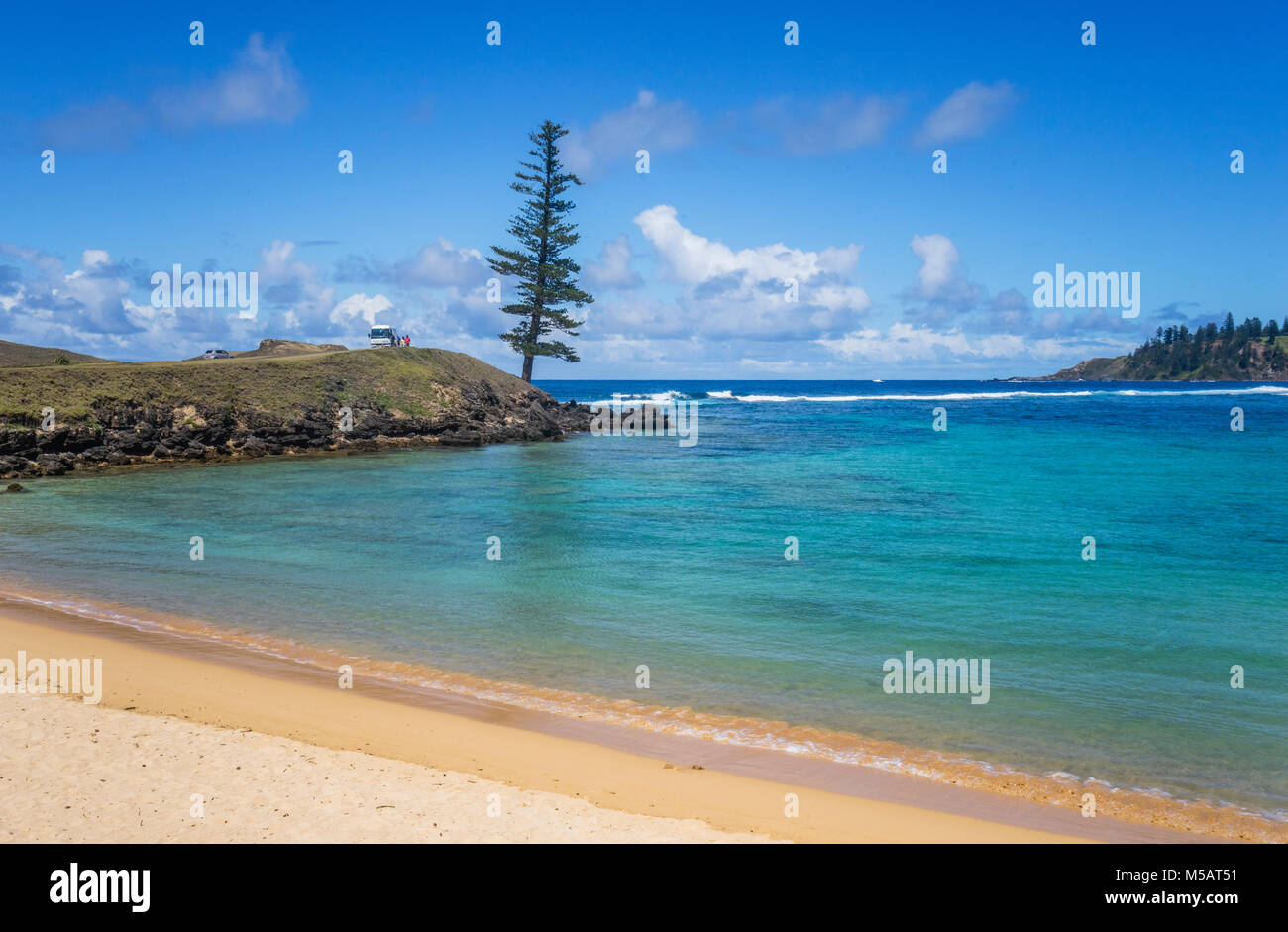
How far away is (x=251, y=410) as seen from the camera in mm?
38562

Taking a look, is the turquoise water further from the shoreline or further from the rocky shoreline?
the rocky shoreline

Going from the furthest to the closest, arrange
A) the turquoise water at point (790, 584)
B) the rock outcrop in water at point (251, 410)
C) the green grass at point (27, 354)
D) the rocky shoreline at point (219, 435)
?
the green grass at point (27, 354)
the rock outcrop in water at point (251, 410)
the rocky shoreline at point (219, 435)
the turquoise water at point (790, 584)

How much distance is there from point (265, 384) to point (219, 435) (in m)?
5.55

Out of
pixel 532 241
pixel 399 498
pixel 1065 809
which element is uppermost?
pixel 532 241

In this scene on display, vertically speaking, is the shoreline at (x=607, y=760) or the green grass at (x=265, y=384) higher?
the green grass at (x=265, y=384)

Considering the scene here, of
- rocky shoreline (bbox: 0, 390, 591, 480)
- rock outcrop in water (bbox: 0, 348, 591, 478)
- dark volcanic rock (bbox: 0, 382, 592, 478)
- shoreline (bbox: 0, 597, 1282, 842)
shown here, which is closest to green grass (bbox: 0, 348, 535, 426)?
rock outcrop in water (bbox: 0, 348, 591, 478)

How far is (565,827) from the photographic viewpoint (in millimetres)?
5652

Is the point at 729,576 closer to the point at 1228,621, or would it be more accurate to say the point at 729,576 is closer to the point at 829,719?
the point at 829,719

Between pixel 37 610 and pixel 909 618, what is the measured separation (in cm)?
1370

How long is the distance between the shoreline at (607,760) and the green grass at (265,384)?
2856cm

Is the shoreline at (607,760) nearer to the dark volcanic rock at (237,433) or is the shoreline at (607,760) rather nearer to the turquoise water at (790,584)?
the turquoise water at (790,584)

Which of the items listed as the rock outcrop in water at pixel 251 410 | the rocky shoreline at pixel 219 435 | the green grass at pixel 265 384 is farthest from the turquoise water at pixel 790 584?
the green grass at pixel 265 384

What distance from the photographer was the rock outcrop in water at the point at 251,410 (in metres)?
31.7
